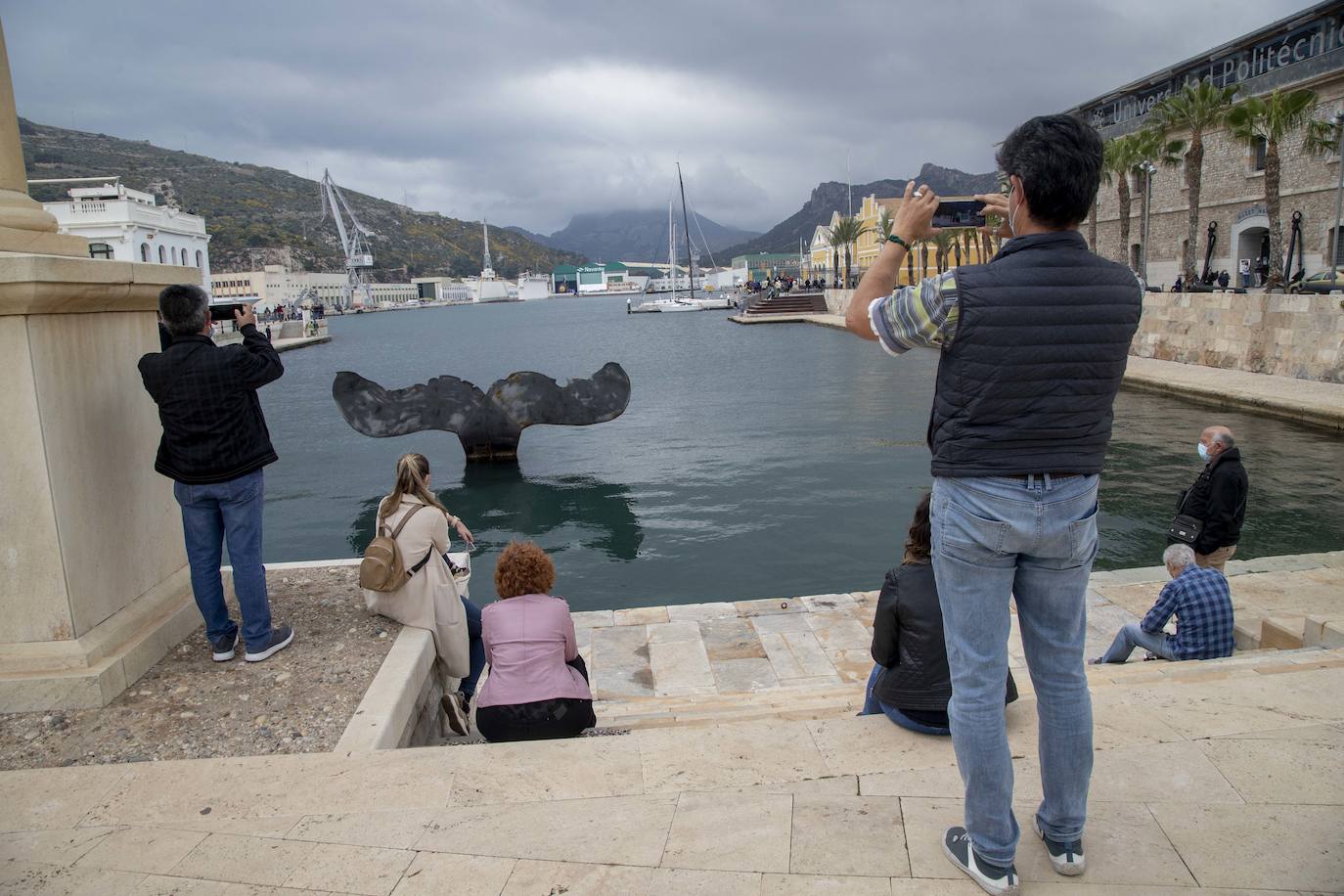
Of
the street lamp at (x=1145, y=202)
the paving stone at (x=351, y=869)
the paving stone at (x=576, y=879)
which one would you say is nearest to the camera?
the paving stone at (x=576, y=879)

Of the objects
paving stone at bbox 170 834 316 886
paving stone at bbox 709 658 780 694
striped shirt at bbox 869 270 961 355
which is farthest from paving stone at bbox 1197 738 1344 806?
paving stone at bbox 709 658 780 694

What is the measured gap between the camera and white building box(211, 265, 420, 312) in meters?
114

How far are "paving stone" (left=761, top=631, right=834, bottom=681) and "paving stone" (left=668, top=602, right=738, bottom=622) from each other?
59 centimetres

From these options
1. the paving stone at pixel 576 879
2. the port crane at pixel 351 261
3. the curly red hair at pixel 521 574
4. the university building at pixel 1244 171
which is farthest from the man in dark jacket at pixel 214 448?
the port crane at pixel 351 261

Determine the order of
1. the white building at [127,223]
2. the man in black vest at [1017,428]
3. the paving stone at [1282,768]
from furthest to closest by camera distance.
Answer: the white building at [127,223]
the paving stone at [1282,768]
the man in black vest at [1017,428]

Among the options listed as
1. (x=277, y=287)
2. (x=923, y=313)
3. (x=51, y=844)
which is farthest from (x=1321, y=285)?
(x=277, y=287)

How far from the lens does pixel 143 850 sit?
9.02ft

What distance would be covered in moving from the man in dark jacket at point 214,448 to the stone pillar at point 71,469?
0.73 feet

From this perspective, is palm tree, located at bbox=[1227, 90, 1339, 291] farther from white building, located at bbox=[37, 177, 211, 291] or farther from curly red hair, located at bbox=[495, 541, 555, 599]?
white building, located at bbox=[37, 177, 211, 291]

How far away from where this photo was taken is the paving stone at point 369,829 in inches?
106

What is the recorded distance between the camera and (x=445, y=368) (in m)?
45.8

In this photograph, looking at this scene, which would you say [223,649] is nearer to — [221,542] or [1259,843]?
[221,542]

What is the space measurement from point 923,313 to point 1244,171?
42108 millimetres

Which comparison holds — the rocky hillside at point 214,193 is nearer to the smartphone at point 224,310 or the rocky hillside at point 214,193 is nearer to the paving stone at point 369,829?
the smartphone at point 224,310
